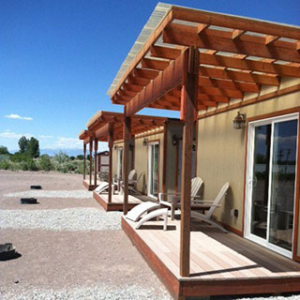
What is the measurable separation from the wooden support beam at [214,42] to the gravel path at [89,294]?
257cm

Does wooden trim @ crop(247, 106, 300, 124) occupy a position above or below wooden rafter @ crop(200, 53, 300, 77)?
below

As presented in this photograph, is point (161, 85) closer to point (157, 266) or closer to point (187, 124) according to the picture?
point (187, 124)

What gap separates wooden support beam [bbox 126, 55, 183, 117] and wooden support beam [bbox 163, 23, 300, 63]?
310 mm

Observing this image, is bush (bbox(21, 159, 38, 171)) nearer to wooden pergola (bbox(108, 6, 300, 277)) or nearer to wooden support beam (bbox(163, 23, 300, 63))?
wooden pergola (bbox(108, 6, 300, 277))

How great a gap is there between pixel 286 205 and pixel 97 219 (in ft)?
15.1

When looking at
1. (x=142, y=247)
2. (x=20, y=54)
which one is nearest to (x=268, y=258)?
(x=142, y=247)

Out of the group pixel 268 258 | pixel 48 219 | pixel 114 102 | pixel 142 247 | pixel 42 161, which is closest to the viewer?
pixel 268 258

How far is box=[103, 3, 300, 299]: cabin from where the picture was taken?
10.1 ft

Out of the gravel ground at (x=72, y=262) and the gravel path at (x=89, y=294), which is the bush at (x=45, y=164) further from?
the gravel path at (x=89, y=294)

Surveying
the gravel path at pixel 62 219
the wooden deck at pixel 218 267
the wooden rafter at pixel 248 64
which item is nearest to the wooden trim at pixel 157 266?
the wooden deck at pixel 218 267

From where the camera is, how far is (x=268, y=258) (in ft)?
13.6

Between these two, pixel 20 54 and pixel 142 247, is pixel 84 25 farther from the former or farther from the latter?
pixel 142 247

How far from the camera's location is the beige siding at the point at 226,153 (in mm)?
5059

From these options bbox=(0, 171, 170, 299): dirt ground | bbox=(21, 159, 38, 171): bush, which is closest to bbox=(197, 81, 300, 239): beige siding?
bbox=(0, 171, 170, 299): dirt ground
